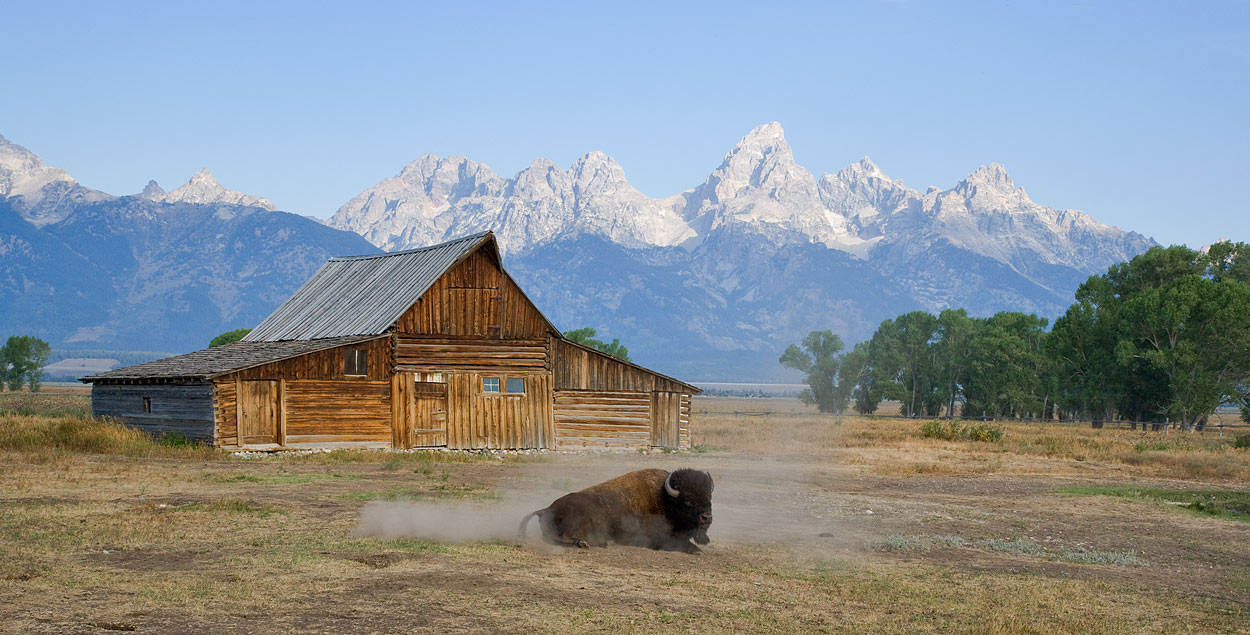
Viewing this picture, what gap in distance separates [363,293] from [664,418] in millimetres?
12283

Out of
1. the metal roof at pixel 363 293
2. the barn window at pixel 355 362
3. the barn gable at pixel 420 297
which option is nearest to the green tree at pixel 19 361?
the metal roof at pixel 363 293

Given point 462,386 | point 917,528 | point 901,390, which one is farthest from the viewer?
point 901,390

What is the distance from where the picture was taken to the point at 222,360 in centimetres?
3684

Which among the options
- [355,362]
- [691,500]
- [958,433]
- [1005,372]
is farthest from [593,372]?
[1005,372]

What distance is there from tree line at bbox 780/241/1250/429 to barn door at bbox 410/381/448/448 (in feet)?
63.6

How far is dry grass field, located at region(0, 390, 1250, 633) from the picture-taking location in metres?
11.0

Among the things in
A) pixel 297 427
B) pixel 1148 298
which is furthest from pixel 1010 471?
pixel 1148 298

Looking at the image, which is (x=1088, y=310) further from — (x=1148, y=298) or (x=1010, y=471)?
(x=1010, y=471)

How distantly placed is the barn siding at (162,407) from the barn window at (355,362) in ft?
14.6

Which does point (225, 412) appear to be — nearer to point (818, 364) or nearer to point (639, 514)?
point (639, 514)

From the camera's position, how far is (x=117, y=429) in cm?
3275

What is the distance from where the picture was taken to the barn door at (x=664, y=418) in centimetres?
4212

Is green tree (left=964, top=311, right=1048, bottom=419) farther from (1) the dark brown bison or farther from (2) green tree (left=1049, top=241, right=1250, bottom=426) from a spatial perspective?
(1) the dark brown bison

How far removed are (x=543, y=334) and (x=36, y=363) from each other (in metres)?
93.0
